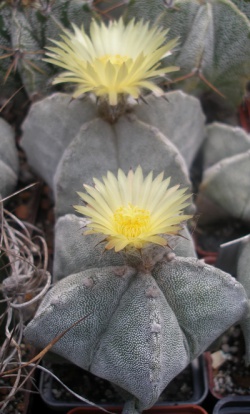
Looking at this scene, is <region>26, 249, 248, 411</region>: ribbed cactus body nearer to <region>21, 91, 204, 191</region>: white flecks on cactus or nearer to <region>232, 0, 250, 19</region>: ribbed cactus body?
<region>21, 91, 204, 191</region>: white flecks on cactus

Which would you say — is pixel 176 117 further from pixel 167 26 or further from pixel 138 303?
pixel 138 303

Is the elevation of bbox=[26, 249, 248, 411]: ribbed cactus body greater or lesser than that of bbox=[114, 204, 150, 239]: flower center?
lesser

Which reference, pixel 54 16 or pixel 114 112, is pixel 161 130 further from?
pixel 54 16

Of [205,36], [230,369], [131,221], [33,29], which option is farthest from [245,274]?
[33,29]

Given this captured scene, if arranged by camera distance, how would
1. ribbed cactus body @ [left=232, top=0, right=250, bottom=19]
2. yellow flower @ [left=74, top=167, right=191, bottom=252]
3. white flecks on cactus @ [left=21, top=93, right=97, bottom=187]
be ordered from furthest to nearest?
ribbed cactus body @ [left=232, top=0, right=250, bottom=19] < white flecks on cactus @ [left=21, top=93, right=97, bottom=187] < yellow flower @ [left=74, top=167, right=191, bottom=252]

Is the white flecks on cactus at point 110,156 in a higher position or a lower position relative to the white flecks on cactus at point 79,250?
higher

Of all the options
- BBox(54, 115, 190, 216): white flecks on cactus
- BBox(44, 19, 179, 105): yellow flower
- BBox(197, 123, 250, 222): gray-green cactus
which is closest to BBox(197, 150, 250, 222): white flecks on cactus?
BBox(197, 123, 250, 222): gray-green cactus

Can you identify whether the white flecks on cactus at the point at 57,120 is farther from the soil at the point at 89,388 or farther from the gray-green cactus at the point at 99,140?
the soil at the point at 89,388

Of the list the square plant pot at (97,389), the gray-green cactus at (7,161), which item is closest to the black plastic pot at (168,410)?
the square plant pot at (97,389)

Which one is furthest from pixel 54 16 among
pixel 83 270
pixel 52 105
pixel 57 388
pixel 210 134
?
pixel 57 388
